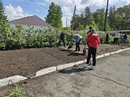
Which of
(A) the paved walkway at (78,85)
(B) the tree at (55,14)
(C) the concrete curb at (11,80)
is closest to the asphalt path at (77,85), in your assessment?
(A) the paved walkway at (78,85)

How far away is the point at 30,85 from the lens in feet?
12.6

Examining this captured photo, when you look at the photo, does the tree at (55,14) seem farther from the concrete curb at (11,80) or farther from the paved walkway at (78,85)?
the concrete curb at (11,80)

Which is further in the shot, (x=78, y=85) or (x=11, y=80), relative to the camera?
(x=78, y=85)

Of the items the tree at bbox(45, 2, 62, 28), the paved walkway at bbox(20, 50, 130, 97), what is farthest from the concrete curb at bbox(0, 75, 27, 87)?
the tree at bbox(45, 2, 62, 28)

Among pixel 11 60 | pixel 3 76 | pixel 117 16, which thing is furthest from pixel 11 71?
pixel 117 16

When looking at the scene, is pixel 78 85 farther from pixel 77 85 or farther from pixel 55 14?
pixel 55 14

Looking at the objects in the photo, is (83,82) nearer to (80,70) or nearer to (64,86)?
(64,86)

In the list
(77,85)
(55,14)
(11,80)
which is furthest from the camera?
(55,14)

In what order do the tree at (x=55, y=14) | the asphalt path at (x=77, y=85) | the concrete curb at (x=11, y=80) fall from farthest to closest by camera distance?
the tree at (x=55, y=14), the concrete curb at (x=11, y=80), the asphalt path at (x=77, y=85)

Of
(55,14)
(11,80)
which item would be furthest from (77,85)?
(55,14)

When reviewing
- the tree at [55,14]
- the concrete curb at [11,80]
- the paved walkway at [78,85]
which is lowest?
the paved walkway at [78,85]

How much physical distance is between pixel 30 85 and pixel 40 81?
0.40 metres

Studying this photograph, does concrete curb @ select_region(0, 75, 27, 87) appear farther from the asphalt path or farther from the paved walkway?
the paved walkway

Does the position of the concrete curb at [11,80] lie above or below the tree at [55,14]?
below
